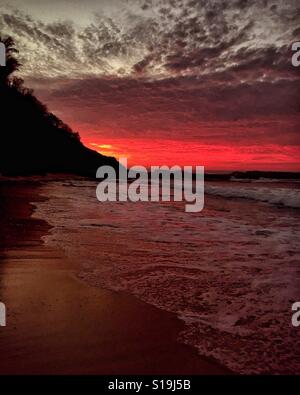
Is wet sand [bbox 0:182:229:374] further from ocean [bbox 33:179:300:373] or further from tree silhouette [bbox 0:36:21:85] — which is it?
tree silhouette [bbox 0:36:21:85]

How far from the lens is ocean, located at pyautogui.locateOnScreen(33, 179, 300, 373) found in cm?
249

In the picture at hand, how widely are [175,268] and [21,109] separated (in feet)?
144

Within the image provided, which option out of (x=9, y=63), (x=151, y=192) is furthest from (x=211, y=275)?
(x=9, y=63)

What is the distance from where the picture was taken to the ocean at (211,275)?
8.18ft

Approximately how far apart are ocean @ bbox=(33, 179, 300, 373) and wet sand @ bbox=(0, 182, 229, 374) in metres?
0.16

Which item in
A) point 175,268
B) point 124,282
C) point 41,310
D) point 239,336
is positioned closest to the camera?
point 239,336

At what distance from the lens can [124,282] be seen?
3.74 meters

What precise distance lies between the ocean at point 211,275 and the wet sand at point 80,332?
16cm

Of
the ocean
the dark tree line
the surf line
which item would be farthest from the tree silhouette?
the ocean

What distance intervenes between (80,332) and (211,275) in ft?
6.54

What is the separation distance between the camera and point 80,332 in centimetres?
252

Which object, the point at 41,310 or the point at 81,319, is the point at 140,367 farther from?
the point at 41,310

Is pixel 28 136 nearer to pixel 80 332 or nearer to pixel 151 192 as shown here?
pixel 151 192
